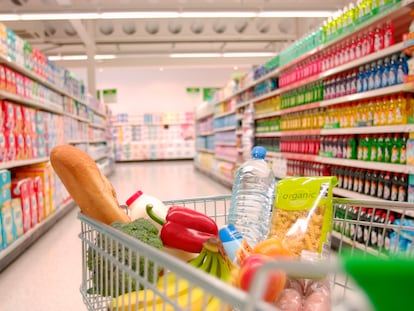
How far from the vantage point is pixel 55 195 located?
16.1 ft

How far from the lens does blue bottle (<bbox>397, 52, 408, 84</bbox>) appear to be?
9.10 ft

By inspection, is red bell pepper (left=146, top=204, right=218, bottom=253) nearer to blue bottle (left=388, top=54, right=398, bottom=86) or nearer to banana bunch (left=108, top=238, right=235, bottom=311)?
banana bunch (left=108, top=238, right=235, bottom=311)

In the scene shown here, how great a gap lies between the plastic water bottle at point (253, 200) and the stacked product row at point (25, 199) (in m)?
2.26

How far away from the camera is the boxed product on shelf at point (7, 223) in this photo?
305 centimetres

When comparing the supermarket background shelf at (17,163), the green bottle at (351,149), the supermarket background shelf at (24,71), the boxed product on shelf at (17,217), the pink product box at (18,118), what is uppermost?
the supermarket background shelf at (24,71)

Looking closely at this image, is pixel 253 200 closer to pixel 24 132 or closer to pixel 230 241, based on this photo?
pixel 230 241

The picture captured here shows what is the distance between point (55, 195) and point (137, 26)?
27.2 ft

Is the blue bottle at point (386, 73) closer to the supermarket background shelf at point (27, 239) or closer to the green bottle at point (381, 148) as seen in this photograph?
the green bottle at point (381, 148)

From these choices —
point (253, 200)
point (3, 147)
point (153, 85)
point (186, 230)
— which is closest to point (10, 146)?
point (3, 147)

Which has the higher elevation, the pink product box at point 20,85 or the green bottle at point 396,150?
the pink product box at point 20,85

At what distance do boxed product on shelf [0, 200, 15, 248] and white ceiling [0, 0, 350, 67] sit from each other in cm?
466

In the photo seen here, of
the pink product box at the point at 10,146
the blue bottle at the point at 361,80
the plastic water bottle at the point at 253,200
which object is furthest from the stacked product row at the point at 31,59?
the blue bottle at the point at 361,80

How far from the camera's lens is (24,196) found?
11.8ft

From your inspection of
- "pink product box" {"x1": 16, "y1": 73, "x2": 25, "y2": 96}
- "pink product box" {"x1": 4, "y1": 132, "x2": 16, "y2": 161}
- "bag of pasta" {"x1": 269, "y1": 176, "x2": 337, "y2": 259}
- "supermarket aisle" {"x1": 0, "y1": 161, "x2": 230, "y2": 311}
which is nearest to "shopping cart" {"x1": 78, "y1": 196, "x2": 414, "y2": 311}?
"bag of pasta" {"x1": 269, "y1": 176, "x2": 337, "y2": 259}
